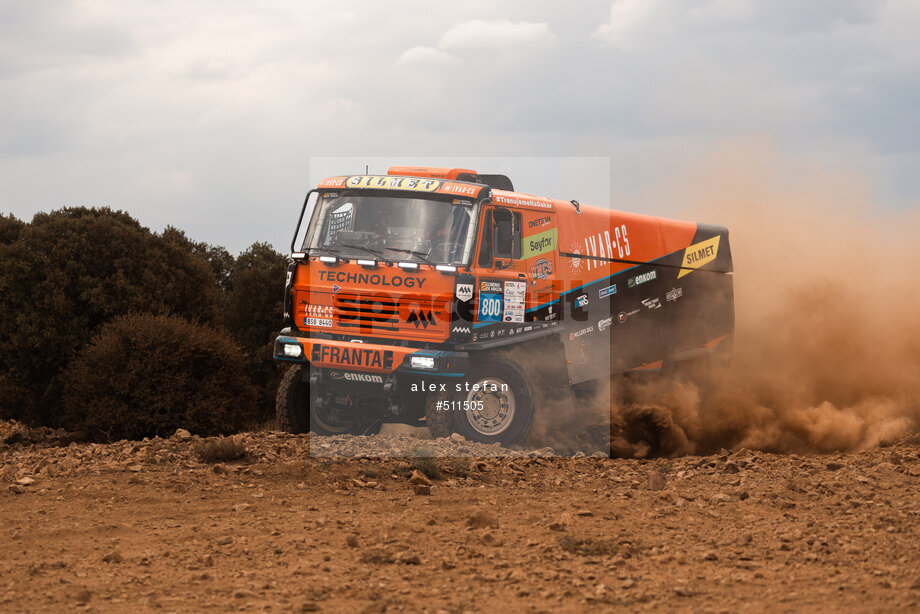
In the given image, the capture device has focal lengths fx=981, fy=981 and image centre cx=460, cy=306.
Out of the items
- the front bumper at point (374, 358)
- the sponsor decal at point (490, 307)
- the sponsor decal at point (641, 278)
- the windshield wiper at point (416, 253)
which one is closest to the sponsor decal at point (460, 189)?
the windshield wiper at point (416, 253)

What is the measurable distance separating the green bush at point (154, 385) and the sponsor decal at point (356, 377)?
950 centimetres

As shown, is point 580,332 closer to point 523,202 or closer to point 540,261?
point 540,261

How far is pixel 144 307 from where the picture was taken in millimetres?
26688

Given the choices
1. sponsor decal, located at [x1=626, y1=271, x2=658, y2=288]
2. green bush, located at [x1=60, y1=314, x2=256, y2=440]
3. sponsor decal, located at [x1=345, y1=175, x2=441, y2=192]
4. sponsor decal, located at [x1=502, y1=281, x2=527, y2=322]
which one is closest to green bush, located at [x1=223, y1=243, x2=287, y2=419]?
green bush, located at [x1=60, y1=314, x2=256, y2=440]

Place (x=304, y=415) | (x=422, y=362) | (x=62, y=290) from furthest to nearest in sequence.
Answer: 1. (x=62, y=290)
2. (x=304, y=415)
3. (x=422, y=362)

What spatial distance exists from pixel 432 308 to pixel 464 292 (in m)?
0.45

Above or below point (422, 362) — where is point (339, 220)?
above

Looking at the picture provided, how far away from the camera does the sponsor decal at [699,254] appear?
16.6m

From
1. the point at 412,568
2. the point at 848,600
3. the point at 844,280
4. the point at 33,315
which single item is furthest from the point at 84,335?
the point at 848,600

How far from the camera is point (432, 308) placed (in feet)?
40.2

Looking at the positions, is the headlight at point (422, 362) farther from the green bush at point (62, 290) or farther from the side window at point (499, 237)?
the green bush at point (62, 290)

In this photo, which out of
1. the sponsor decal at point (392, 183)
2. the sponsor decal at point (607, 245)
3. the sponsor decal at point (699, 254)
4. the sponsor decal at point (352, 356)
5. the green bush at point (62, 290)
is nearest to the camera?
the sponsor decal at point (352, 356)

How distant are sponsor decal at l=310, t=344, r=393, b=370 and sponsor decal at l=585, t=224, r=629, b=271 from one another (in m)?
3.79

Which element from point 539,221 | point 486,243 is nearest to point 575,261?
point 539,221
